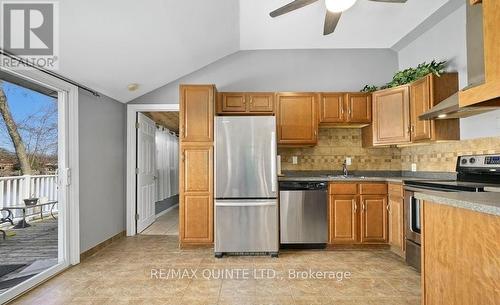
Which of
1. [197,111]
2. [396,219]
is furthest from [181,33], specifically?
[396,219]

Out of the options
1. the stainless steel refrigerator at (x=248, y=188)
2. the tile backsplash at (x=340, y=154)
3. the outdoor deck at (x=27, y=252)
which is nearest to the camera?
the outdoor deck at (x=27, y=252)

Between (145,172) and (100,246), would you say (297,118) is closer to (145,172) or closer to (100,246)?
(145,172)

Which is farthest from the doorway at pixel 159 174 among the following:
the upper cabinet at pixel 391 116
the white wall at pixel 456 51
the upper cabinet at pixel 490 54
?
the upper cabinet at pixel 490 54

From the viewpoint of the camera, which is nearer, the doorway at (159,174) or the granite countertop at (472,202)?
the granite countertop at (472,202)

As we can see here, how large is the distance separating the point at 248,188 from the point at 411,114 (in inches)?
84.0

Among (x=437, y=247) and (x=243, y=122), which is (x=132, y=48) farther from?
(x=437, y=247)

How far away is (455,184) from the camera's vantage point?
230 cm

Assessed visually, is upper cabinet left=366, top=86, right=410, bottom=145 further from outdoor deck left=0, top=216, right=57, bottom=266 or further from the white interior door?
outdoor deck left=0, top=216, right=57, bottom=266

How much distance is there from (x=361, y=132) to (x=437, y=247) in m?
2.88

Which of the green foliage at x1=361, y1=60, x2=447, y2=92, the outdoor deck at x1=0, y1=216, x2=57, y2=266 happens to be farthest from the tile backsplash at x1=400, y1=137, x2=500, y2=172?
the outdoor deck at x1=0, y1=216, x2=57, y2=266

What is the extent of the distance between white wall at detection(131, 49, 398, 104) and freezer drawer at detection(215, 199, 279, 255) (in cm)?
178

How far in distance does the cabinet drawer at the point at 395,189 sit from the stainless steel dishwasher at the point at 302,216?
80 centimetres

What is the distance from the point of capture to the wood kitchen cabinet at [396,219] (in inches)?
120

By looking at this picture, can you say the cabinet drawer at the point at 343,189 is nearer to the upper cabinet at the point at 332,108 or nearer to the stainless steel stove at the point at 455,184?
the stainless steel stove at the point at 455,184
